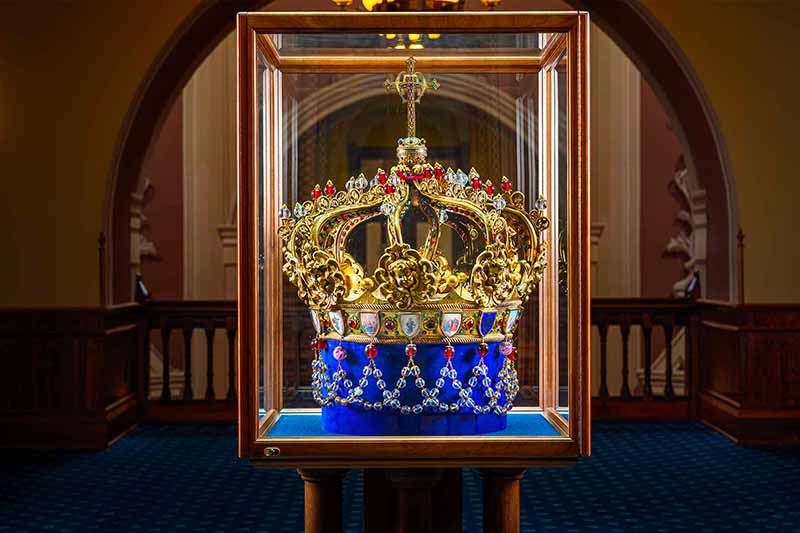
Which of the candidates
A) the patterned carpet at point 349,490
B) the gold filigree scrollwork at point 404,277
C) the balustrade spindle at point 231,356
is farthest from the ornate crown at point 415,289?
the balustrade spindle at point 231,356

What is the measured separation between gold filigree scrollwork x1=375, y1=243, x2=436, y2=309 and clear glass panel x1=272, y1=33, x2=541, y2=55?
22.1 inches

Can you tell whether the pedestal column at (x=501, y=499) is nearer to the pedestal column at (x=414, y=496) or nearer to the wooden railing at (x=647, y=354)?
the pedestal column at (x=414, y=496)

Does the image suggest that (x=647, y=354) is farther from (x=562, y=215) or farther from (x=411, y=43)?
(x=411, y=43)

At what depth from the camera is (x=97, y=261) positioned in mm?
6371

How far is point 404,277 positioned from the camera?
2.90m

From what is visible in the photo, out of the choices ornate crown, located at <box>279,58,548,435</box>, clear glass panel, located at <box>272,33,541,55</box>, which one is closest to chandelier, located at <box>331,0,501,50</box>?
clear glass panel, located at <box>272,33,541,55</box>

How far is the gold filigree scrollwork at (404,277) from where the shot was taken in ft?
9.52

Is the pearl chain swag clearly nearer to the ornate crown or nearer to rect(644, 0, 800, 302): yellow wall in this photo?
the ornate crown

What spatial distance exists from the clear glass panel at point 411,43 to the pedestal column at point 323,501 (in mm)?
1174

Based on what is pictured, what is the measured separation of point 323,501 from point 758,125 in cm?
430

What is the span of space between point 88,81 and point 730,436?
170 inches

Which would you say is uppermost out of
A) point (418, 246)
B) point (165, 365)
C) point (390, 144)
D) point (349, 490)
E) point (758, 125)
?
point (758, 125)

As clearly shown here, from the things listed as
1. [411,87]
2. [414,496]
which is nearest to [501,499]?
[414,496]

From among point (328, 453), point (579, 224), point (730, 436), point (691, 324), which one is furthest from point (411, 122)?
point (691, 324)
